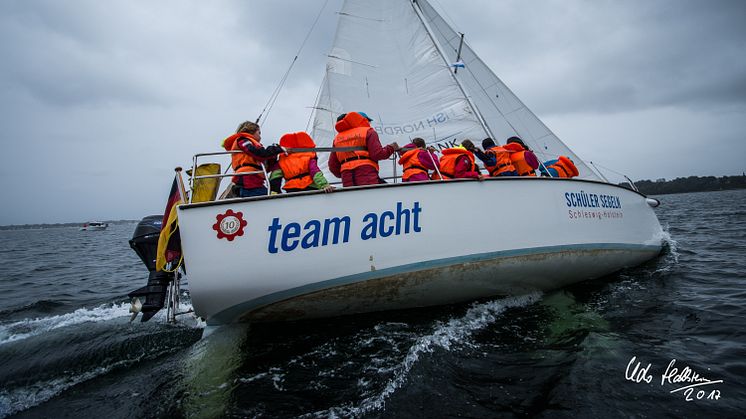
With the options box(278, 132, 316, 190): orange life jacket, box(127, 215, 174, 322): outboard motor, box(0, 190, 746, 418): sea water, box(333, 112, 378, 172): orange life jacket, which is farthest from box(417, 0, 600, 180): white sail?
box(127, 215, 174, 322): outboard motor

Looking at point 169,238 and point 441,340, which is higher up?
point 169,238

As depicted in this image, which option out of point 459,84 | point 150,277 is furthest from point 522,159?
point 150,277

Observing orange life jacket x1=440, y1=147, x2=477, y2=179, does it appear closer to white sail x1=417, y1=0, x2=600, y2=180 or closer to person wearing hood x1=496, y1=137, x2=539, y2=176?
person wearing hood x1=496, y1=137, x2=539, y2=176

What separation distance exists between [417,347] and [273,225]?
5.16ft

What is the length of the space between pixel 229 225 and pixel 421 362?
187cm

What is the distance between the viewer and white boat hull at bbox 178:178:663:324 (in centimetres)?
273

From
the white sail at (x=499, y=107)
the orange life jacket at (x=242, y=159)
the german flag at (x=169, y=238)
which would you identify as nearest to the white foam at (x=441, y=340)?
the german flag at (x=169, y=238)

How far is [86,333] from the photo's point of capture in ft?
12.4

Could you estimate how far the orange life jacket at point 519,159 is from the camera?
14.0 ft

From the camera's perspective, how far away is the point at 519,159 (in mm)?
4293

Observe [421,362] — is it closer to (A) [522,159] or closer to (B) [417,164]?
(B) [417,164]

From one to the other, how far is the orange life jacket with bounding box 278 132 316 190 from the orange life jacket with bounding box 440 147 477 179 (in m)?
1.43

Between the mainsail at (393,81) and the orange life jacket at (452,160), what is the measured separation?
1.97 metres
